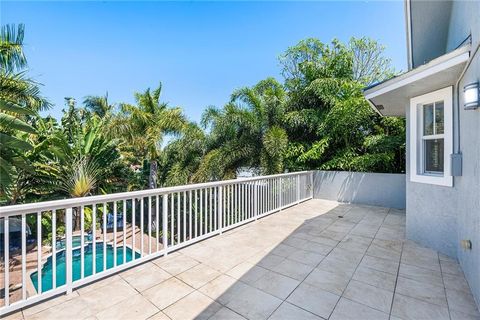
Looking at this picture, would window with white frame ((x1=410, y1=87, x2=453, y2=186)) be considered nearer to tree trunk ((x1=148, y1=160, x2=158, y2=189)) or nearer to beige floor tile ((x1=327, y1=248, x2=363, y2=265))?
beige floor tile ((x1=327, y1=248, x2=363, y2=265))

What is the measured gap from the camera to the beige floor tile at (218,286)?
2.44 m

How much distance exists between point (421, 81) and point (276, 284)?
3575 millimetres

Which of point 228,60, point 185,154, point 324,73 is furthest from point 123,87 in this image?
point 324,73

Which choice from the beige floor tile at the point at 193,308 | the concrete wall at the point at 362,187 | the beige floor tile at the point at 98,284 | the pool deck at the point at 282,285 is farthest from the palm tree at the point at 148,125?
the beige floor tile at the point at 193,308

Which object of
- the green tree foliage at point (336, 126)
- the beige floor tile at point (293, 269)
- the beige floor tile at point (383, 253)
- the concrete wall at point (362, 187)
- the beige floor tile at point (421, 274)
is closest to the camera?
the beige floor tile at point (421, 274)

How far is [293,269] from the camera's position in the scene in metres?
3.00

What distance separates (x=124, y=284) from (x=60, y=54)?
25.9 ft

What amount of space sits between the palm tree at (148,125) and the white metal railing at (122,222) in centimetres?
327

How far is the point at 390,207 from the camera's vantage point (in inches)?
265

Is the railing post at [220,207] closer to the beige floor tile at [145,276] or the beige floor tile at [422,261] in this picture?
the beige floor tile at [145,276]

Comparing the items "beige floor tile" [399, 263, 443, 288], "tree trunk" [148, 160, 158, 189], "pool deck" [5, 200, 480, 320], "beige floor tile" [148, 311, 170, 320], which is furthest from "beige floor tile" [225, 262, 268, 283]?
"tree trunk" [148, 160, 158, 189]

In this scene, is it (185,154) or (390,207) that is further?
(185,154)

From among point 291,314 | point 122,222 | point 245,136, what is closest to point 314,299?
point 291,314

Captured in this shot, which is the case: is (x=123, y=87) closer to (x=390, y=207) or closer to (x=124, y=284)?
(x=124, y=284)
